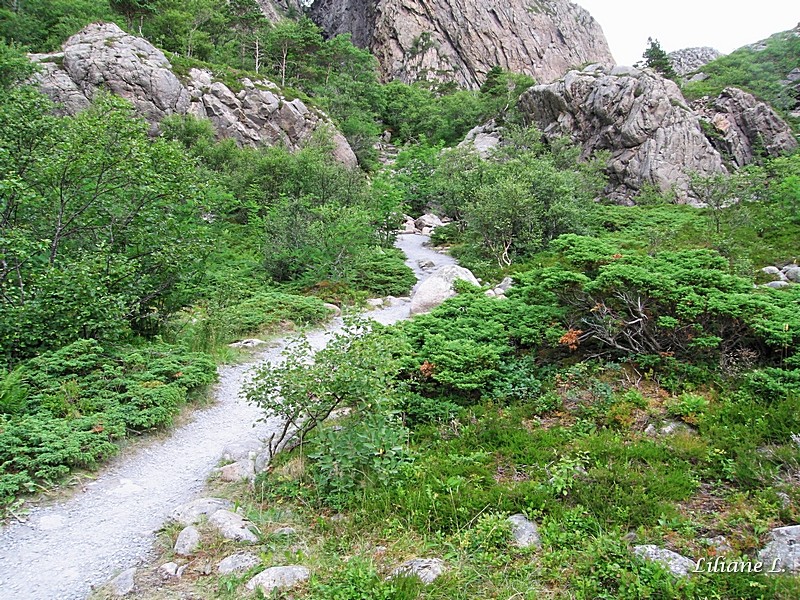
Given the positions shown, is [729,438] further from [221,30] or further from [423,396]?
[221,30]

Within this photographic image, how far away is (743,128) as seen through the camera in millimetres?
36844

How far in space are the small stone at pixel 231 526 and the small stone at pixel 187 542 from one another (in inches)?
7.0

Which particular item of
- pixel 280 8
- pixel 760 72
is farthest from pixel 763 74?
pixel 280 8

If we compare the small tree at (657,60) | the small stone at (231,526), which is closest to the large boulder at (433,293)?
the small stone at (231,526)

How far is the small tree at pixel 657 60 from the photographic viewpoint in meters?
46.8

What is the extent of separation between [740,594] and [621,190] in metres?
32.2

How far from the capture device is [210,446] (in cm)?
639

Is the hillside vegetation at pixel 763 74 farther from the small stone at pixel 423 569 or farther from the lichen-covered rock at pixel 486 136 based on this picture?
the small stone at pixel 423 569

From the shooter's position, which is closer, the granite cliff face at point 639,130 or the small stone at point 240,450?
the small stone at point 240,450

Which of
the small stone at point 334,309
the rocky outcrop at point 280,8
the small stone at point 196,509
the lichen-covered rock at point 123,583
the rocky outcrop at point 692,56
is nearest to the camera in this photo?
the lichen-covered rock at point 123,583

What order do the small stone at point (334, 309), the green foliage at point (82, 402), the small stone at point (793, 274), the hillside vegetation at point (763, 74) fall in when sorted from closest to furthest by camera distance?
the green foliage at point (82, 402) → the small stone at point (793, 274) → the small stone at point (334, 309) → the hillside vegetation at point (763, 74)

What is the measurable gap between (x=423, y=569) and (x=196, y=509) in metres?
2.59

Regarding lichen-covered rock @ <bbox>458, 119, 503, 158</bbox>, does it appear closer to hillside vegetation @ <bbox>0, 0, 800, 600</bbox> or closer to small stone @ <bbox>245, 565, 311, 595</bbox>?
hillside vegetation @ <bbox>0, 0, 800, 600</bbox>

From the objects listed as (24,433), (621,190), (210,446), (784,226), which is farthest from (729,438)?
(621,190)
